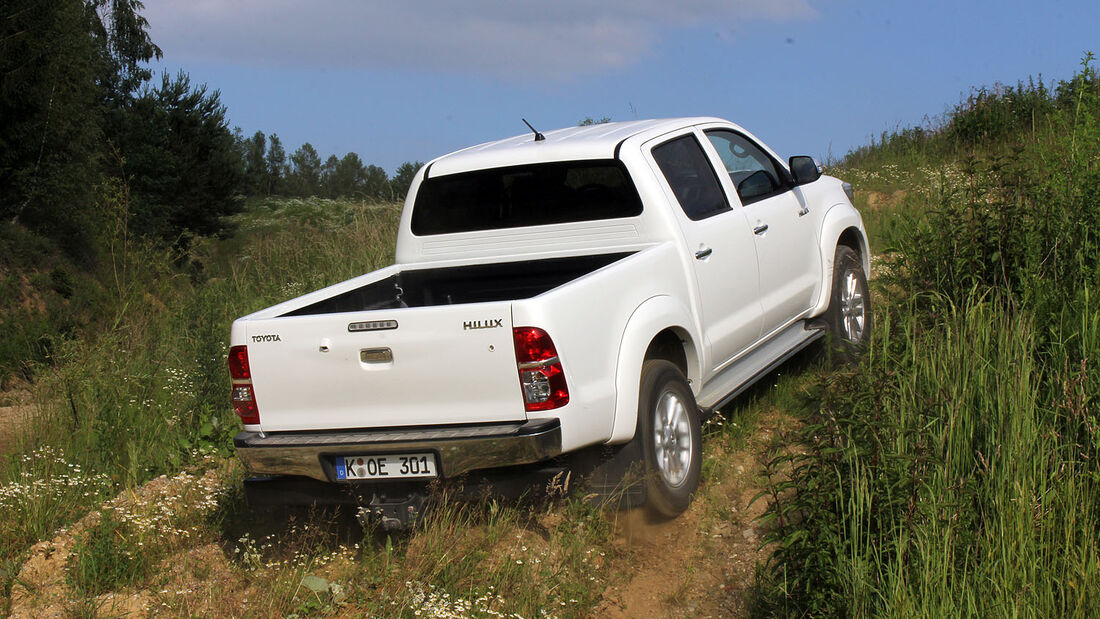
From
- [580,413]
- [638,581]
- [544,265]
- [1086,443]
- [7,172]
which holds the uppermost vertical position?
[7,172]

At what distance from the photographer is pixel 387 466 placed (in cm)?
438

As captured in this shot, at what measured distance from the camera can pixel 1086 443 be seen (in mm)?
4117

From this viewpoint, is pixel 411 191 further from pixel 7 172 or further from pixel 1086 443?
pixel 7 172

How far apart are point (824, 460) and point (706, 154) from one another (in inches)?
119

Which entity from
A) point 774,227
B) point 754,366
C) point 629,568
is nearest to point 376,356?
point 629,568

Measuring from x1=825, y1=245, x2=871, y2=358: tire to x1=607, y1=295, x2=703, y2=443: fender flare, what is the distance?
7.10 feet

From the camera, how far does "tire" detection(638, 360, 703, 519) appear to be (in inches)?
186

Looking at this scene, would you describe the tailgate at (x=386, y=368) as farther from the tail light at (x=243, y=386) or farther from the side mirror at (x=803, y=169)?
the side mirror at (x=803, y=169)

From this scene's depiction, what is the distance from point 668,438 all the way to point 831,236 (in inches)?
113

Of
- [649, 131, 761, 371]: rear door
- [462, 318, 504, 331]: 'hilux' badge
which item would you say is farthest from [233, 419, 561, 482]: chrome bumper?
[649, 131, 761, 371]: rear door

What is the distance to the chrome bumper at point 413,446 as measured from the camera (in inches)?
164

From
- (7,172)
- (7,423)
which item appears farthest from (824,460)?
(7,172)

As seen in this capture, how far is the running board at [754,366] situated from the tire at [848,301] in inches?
9.7

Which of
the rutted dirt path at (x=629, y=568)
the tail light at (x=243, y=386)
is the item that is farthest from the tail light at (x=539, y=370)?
the tail light at (x=243, y=386)
